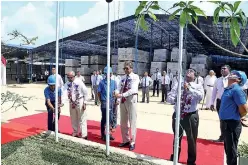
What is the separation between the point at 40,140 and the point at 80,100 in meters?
1.09

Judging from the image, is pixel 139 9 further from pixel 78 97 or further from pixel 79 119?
pixel 79 119

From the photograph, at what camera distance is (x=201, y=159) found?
14.2 feet

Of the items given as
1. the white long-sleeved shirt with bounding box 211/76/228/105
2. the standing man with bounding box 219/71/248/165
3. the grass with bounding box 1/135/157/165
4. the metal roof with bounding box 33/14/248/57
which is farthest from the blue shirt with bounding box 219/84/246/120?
the metal roof with bounding box 33/14/248/57

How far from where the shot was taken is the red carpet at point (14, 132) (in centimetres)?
500

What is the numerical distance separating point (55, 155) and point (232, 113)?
277cm

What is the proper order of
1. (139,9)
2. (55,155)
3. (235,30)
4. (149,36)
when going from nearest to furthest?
Result: (235,30), (139,9), (55,155), (149,36)

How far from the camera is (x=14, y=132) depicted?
5.47 metres

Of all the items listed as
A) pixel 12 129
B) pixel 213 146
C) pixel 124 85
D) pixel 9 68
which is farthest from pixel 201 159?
pixel 9 68

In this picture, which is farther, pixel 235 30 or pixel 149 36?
Answer: pixel 149 36

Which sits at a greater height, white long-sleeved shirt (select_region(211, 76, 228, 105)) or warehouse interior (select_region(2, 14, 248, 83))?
warehouse interior (select_region(2, 14, 248, 83))

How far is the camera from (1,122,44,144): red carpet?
5004 millimetres

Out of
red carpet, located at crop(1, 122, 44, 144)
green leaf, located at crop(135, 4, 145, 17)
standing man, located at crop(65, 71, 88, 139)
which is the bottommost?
red carpet, located at crop(1, 122, 44, 144)

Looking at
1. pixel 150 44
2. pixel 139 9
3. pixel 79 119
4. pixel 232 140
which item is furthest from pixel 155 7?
pixel 150 44

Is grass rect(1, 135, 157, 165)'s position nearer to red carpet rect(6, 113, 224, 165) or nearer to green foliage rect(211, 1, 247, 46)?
red carpet rect(6, 113, 224, 165)
